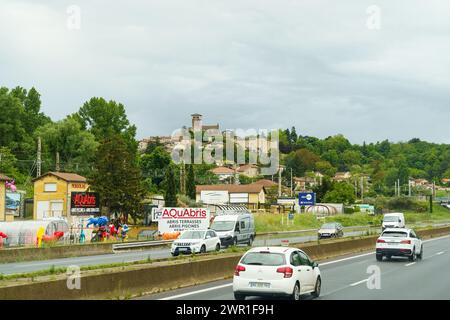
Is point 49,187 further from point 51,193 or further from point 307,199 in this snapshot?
point 307,199

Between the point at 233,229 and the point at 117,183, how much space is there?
24.9m

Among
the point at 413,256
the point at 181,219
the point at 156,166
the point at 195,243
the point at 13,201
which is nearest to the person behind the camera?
the point at 413,256

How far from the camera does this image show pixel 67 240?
4731 cm

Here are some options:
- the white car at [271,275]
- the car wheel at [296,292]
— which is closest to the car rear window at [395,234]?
the white car at [271,275]

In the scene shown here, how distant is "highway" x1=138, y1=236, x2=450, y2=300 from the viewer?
18.1 meters

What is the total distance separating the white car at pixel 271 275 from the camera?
16500 millimetres

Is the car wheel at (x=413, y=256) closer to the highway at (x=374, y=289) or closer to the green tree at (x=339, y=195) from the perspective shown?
the highway at (x=374, y=289)

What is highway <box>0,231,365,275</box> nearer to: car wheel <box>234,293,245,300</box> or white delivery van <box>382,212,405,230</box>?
car wheel <box>234,293,245,300</box>

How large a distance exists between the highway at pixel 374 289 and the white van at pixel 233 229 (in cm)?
1122

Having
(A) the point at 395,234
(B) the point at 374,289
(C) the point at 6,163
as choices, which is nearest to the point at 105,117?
(C) the point at 6,163

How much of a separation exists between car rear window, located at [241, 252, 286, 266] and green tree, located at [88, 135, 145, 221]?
159 ft

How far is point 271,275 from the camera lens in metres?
16.6
